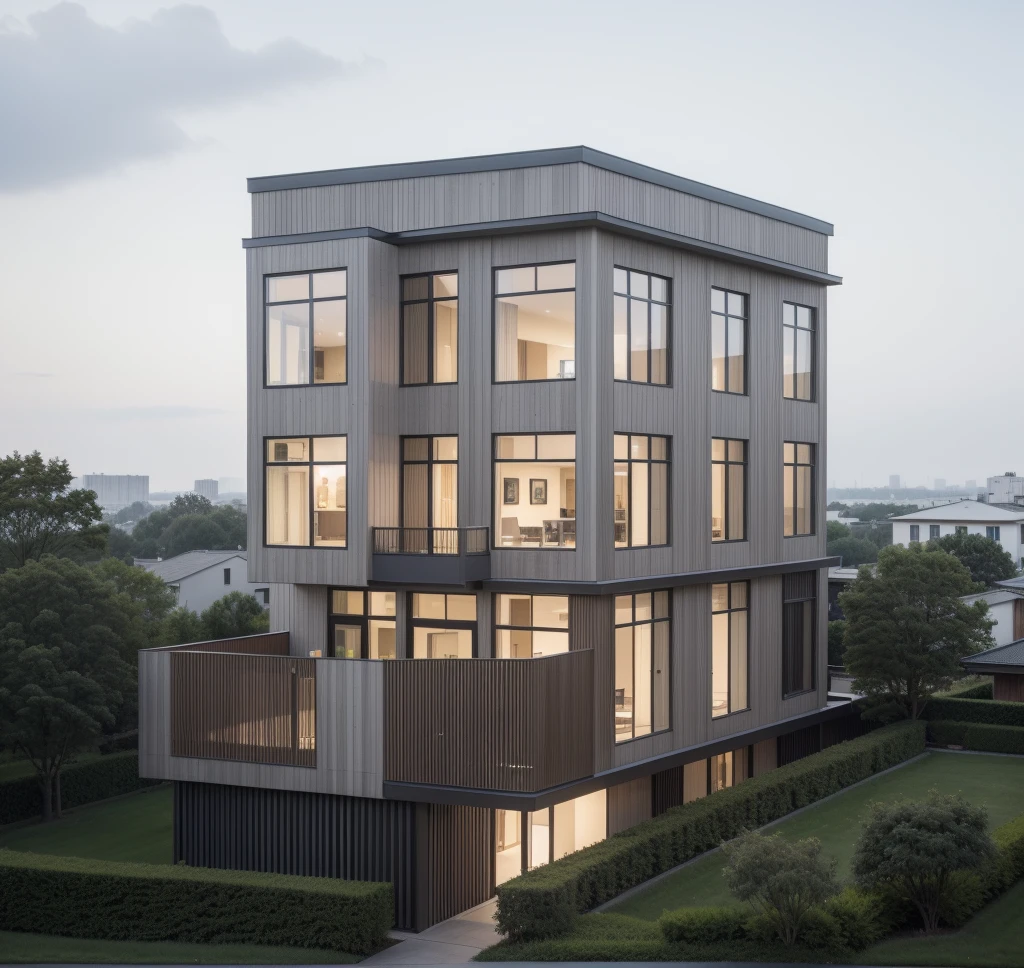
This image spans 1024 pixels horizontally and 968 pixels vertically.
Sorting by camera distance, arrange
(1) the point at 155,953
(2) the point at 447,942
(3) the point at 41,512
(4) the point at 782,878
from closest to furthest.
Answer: (4) the point at 782,878 < (1) the point at 155,953 < (2) the point at 447,942 < (3) the point at 41,512

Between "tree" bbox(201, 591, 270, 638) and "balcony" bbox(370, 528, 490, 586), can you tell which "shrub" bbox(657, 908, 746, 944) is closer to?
"balcony" bbox(370, 528, 490, 586)

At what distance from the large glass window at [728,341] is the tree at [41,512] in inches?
901

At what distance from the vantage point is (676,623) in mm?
22297

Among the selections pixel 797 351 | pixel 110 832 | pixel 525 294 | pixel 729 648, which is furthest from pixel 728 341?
pixel 110 832

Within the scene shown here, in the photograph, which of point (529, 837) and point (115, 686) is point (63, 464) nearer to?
point (115, 686)

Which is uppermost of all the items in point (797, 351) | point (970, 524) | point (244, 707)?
point (797, 351)

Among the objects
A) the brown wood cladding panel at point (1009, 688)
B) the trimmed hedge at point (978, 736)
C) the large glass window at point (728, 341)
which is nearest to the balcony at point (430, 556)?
the large glass window at point (728, 341)

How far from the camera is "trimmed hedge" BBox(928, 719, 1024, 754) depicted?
30281mm

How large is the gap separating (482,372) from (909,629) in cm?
1490

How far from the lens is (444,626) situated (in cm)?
2147

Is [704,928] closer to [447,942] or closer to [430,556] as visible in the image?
[447,942]

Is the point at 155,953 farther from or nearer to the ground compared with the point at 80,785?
farther from the ground

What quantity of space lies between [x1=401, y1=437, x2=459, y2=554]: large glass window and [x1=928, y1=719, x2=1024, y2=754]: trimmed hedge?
16.3 m

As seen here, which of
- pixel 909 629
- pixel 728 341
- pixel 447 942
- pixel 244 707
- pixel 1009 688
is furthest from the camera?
pixel 1009 688
